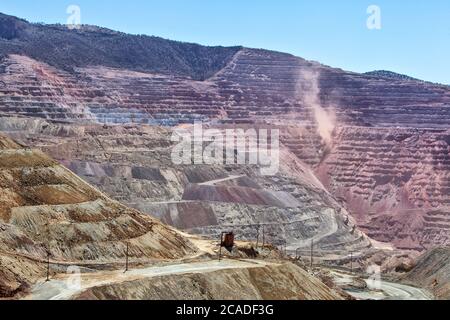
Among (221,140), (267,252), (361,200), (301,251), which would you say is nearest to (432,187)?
(361,200)

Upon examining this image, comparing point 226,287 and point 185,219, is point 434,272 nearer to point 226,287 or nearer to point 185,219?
point 185,219

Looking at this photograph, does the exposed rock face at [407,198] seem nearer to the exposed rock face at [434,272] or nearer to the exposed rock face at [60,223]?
the exposed rock face at [434,272]

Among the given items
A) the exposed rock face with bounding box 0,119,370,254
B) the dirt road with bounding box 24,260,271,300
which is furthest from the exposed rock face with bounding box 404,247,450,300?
the exposed rock face with bounding box 0,119,370,254

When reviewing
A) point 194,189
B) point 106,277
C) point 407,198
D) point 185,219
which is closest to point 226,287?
point 106,277

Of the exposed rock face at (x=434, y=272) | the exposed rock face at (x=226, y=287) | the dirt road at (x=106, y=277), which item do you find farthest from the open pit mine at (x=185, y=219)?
the exposed rock face at (x=434, y=272)

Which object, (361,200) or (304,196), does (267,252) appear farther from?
(361,200)
